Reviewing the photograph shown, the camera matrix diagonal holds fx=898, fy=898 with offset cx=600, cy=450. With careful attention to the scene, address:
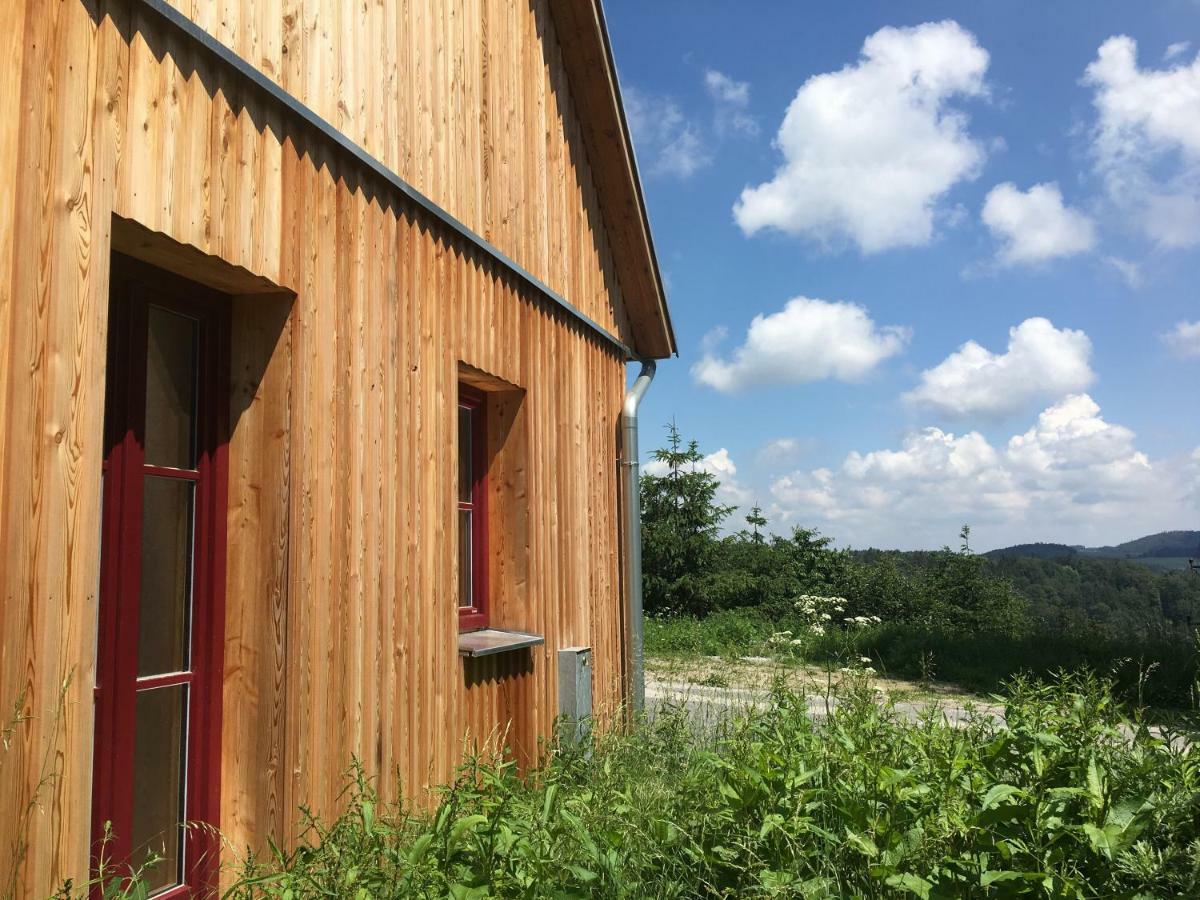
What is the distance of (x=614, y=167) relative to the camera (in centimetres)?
675

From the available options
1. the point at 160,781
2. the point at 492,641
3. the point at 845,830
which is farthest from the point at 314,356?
the point at 845,830

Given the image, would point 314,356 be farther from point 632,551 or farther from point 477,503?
point 632,551

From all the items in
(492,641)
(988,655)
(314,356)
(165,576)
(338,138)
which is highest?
(338,138)

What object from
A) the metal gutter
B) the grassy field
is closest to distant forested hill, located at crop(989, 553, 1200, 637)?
the grassy field

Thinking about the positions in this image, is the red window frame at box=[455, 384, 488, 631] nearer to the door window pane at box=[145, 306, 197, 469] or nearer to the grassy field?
the door window pane at box=[145, 306, 197, 469]

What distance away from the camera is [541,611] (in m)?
5.39

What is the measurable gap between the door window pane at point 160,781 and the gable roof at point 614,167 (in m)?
4.96

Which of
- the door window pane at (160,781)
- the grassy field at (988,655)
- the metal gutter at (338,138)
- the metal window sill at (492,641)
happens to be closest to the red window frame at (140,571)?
the door window pane at (160,781)

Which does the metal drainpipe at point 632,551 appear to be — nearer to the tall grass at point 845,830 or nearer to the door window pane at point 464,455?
the door window pane at point 464,455

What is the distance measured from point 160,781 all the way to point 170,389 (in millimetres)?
1288

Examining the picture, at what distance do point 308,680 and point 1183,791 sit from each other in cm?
280

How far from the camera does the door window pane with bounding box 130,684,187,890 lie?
2830 mm

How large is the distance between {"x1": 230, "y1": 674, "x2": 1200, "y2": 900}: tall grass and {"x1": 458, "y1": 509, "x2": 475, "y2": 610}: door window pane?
1622 mm

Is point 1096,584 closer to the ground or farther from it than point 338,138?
closer to the ground
